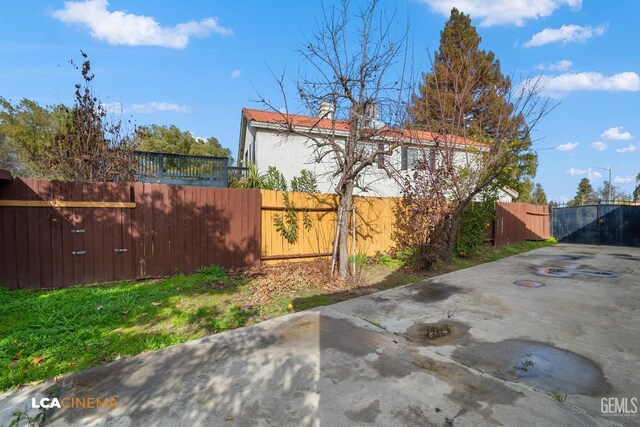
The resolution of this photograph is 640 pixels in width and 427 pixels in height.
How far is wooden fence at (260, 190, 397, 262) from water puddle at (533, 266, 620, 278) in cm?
377

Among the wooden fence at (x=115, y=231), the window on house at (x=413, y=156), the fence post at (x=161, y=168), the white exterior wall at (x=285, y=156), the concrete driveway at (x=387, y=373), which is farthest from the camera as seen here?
the white exterior wall at (x=285, y=156)

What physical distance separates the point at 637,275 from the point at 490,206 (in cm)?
394

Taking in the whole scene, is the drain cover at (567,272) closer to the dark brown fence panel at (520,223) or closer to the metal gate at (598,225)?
the dark brown fence panel at (520,223)

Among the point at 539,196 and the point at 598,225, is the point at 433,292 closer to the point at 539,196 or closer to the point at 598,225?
the point at 598,225

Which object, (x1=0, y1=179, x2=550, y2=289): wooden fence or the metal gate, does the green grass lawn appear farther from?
the metal gate

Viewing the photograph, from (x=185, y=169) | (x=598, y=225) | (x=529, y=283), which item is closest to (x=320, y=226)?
(x=529, y=283)

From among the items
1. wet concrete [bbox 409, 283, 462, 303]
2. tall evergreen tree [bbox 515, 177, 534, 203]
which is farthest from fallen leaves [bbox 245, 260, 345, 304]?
tall evergreen tree [bbox 515, 177, 534, 203]

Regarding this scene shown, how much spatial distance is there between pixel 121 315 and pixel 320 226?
187 inches

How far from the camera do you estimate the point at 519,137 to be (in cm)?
1009

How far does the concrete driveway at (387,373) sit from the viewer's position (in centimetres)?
226

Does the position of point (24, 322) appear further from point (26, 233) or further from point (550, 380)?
point (550, 380)

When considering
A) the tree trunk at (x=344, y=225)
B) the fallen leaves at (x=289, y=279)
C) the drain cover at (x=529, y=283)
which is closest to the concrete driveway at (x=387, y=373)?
the fallen leaves at (x=289, y=279)

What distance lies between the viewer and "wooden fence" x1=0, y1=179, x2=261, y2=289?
515cm

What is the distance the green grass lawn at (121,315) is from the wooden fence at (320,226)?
1.38 meters
